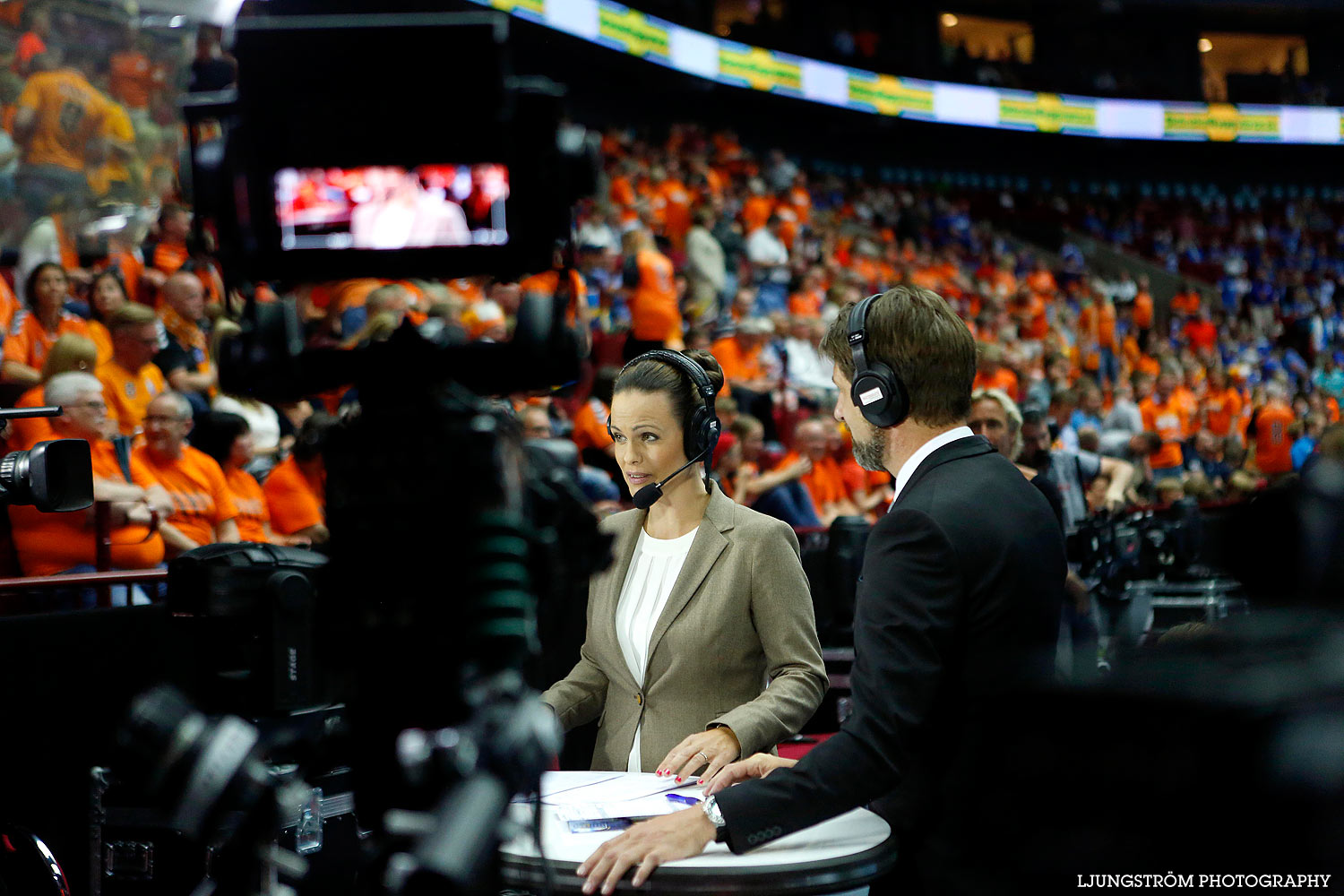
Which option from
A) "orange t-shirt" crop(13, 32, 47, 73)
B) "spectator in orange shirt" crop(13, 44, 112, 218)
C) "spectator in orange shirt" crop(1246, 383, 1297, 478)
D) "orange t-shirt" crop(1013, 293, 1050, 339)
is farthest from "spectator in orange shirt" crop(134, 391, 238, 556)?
"orange t-shirt" crop(1013, 293, 1050, 339)

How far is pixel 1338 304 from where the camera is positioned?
62.7 ft

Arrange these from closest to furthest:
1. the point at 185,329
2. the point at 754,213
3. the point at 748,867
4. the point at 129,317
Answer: the point at 748,867 < the point at 129,317 < the point at 185,329 < the point at 754,213

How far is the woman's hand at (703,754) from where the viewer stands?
1975 millimetres

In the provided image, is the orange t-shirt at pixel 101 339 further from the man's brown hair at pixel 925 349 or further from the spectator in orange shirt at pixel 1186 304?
the spectator in orange shirt at pixel 1186 304

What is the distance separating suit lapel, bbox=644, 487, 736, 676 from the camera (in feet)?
7.18

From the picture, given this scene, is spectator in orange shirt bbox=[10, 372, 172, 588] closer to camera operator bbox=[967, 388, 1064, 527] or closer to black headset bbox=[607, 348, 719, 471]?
black headset bbox=[607, 348, 719, 471]

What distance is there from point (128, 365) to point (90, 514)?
1.02 m

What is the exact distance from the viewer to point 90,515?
12.2ft

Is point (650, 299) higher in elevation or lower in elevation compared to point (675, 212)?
lower

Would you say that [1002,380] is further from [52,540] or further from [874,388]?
[874,388]

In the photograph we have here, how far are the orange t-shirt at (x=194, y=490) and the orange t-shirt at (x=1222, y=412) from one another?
10.7 meters

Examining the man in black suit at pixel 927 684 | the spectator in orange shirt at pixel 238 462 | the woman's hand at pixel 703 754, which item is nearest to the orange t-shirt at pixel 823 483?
the spectator in orange shirt at pixel 238 462

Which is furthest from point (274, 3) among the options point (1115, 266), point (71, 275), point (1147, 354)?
point (1115, 266)

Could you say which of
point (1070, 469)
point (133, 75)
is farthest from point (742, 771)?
point (1070, 469)
